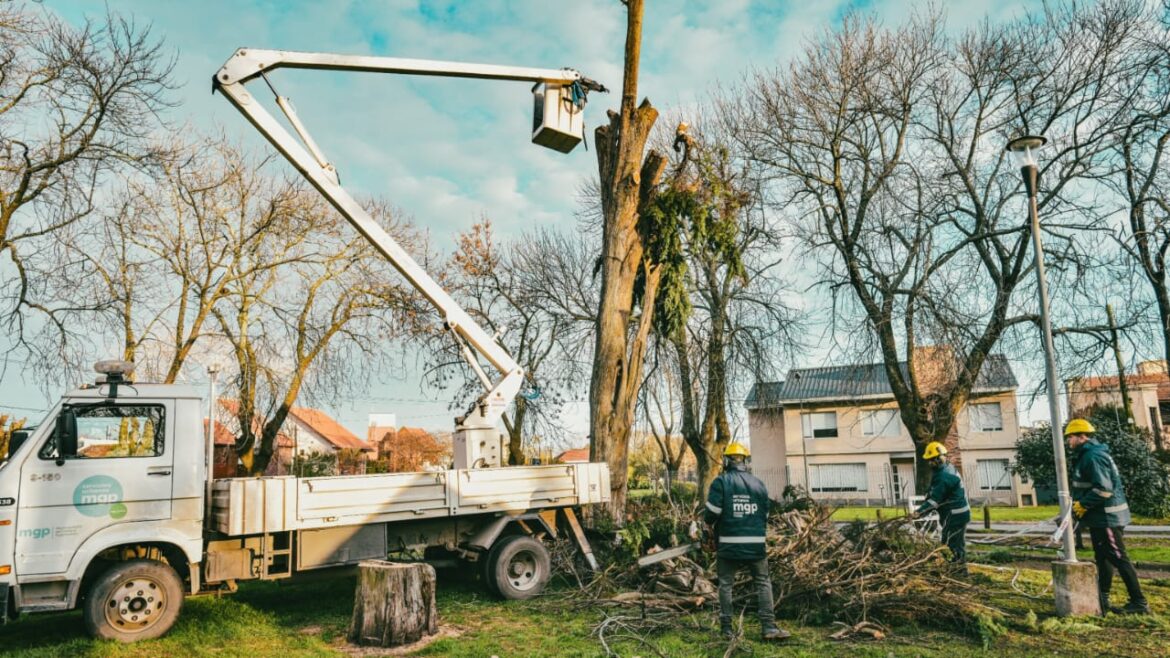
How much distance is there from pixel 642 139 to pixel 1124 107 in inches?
408

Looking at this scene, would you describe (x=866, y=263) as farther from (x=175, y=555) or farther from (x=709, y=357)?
(x=175, y=555)

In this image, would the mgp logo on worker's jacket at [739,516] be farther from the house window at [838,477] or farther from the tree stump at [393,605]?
the house window at [838,477]

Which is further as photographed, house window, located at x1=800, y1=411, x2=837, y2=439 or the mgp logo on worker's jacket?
house window, located at x1=800, y1=411, x2=837, y2=439

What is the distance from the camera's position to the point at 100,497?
7.19 meters

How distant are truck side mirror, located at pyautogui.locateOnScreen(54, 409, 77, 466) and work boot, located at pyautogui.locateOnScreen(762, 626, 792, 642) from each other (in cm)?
677

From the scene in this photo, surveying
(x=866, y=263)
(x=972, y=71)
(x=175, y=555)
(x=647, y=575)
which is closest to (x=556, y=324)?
(x=866, y=263)

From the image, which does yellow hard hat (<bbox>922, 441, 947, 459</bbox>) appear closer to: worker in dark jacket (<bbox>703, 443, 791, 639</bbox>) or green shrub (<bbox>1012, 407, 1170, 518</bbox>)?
worker in dark jacket (<bbox>703, 443, 791, 639</bbox>)

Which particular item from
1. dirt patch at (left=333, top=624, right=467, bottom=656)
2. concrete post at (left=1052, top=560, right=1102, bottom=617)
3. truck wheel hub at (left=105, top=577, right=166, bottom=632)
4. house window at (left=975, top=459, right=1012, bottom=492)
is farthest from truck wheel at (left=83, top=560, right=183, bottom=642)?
house window at (left=975, top=459, right=1012, bottom=492)

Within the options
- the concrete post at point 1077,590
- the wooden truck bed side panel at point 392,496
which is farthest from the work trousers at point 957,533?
the wooden truck bed side panel at point 392,496

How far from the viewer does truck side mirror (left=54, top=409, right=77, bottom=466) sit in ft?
22.9

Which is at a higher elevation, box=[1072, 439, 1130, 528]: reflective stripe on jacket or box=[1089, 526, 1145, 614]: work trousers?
box=[1072, 439, 1130, 528]: reflective stripe on jacket

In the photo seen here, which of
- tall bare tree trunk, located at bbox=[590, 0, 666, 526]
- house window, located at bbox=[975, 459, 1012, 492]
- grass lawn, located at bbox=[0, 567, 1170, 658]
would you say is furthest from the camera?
house window, located at bbox=[975, 459, 1012, 492]

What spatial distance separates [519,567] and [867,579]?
4.19m

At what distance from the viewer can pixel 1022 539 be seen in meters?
14.8
